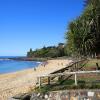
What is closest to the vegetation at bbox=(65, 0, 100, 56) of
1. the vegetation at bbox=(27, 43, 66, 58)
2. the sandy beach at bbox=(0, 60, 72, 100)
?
the sandy beach at bbox=(0, 60, 72, 100)

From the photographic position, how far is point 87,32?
23500mm

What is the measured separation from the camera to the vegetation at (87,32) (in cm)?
2350

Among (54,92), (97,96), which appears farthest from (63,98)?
(97,96)

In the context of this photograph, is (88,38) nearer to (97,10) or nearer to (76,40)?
(76,40)

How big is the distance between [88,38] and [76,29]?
1.34 m

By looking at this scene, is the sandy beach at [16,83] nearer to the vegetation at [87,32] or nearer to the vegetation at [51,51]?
the vegetation at [87,32]

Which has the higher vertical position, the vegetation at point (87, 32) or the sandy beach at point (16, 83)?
the vegetation at point (87, 32)

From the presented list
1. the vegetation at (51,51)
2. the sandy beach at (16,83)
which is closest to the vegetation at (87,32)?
the sandy beach at (16,83)

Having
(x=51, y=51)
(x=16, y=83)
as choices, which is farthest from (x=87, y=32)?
(x=51, y=51)

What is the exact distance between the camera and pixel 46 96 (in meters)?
12.5

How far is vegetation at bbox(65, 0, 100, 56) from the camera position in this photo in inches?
925

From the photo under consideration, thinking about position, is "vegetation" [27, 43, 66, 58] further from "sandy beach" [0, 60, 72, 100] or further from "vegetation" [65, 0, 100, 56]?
"vegetation" [65, 0, 100, 56]

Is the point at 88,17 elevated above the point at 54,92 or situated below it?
above

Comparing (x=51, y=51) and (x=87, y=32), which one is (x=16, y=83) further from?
(x=51, y=51)
